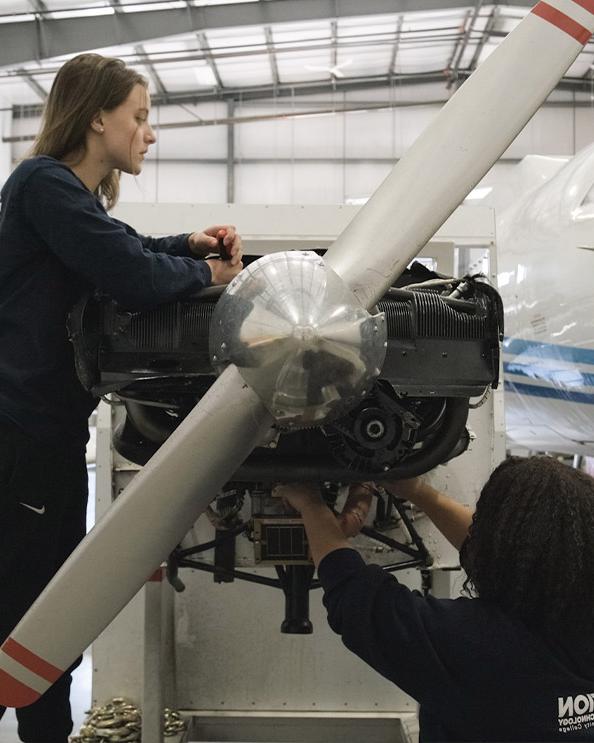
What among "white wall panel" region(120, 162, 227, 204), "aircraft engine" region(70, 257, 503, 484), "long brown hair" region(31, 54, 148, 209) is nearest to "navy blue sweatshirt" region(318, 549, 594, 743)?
"aircraft engine" region(70, 257, 503, 484)

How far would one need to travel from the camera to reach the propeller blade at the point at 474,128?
6.81 ft

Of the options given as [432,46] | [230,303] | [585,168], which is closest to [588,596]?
[230,303]

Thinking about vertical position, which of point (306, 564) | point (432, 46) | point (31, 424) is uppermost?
point (432, 46)

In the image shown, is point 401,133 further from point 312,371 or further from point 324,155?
point 312,371

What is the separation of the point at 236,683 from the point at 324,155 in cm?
1390

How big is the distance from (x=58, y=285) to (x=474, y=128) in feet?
3.70

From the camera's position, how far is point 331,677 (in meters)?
4.27

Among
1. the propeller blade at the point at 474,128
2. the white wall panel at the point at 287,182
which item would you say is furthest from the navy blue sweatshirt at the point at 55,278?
the white wall panel at the point at 287,182

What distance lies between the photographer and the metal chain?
3678 millimetres

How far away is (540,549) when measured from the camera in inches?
67.2

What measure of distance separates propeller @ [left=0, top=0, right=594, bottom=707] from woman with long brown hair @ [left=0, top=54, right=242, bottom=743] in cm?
31

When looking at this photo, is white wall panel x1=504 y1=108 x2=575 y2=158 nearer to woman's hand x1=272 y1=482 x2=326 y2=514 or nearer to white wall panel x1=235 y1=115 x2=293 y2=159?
white wall panel x1=235 y1=115 x2=293 y2=159

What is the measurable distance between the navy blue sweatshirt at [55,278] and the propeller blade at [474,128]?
0.50 m

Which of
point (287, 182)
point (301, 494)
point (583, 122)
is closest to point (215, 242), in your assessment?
point (301, 494)
